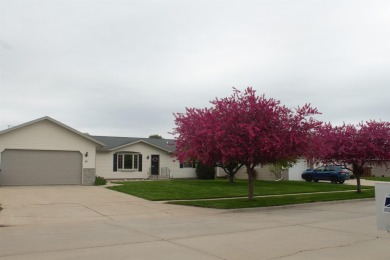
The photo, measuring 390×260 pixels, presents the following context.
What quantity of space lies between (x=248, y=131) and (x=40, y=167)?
16.3m

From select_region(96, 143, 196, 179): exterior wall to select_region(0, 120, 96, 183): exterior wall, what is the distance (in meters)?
5.31

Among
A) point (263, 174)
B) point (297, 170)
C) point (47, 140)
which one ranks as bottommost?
point (263, 174)

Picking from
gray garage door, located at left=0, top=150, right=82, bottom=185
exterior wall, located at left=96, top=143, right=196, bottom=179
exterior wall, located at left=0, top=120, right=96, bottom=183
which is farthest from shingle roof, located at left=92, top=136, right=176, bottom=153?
gray garage door, located at left=0, top=150, right=82, bottom=185

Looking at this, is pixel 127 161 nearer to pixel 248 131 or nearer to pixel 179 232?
pixel 248 131

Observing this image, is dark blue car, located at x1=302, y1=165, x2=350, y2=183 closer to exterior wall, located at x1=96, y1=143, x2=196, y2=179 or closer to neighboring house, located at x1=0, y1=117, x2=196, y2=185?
exterior wall, located at x1=96, y1=143, x2=196, y2=179

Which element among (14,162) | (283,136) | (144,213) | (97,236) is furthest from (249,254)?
(14,162)

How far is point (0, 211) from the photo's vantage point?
46.1 ft

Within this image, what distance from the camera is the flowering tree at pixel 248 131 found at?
635 inches

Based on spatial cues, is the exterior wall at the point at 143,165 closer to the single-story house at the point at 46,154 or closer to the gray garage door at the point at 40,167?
the single-story house at the point at 46,154

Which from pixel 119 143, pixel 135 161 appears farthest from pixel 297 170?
pixel 119 143

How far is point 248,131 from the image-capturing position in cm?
1584

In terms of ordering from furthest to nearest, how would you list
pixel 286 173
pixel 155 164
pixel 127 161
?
pixel 286 173 → pixel 155 164 → pixel 127 161

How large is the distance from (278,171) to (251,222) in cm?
2638

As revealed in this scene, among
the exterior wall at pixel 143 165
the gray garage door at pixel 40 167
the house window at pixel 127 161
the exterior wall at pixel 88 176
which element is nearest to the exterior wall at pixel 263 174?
the exterior wall at pixel 143 165
